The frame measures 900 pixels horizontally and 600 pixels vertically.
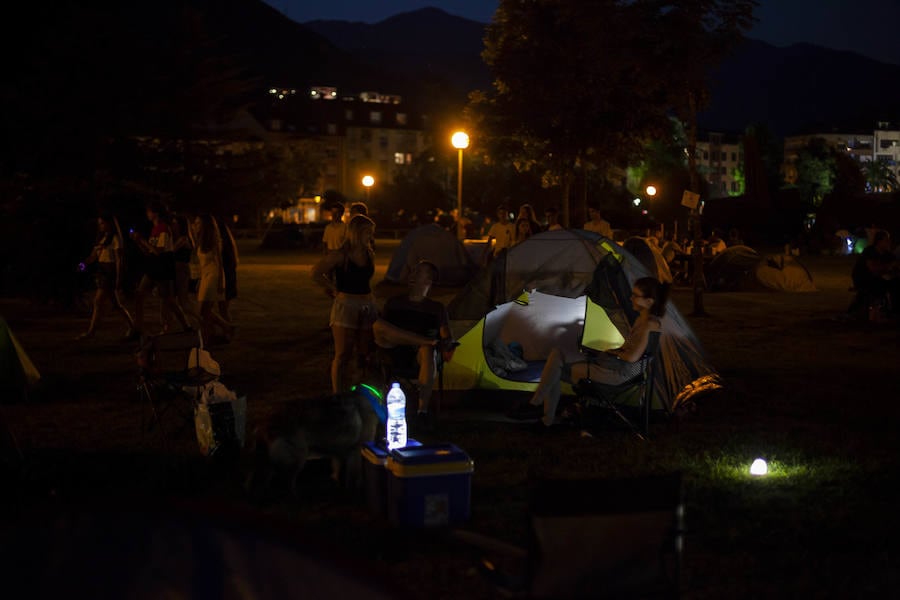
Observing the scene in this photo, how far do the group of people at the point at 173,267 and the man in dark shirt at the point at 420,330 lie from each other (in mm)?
4021

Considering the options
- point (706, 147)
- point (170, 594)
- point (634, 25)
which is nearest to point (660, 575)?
point (170, 594)

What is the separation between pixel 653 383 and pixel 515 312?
2.30 m

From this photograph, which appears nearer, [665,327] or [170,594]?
[170,594]

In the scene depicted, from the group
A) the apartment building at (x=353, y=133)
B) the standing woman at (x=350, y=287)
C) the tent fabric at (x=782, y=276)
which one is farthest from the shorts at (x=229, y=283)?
the apartment building at (x=353, y=133)

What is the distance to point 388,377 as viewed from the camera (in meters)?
8.84

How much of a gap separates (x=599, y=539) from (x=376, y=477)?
2694 millimetres

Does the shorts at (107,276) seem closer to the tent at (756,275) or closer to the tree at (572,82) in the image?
the tree at (572,82)

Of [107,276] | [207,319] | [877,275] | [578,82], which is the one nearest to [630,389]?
[207,319]

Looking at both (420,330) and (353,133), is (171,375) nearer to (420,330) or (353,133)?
(420,330)

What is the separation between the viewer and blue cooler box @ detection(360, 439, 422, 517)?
6242mm

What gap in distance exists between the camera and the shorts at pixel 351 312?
28.9 feet

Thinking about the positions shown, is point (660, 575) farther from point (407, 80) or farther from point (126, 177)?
point (407, 80)

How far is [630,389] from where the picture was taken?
8812mm

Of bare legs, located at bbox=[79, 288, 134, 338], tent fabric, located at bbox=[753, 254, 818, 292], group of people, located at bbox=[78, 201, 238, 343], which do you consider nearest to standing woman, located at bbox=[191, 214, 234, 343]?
group of people, located at bbox=[78, 201, 238, 343]
